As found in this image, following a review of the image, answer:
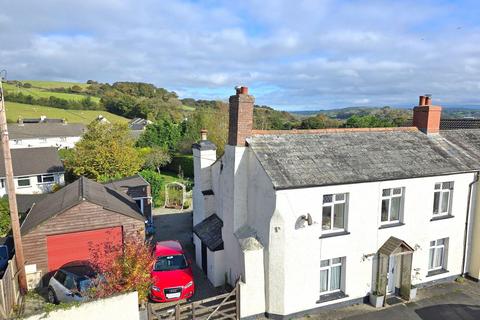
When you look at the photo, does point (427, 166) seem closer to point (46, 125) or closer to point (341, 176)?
point (341, 176)

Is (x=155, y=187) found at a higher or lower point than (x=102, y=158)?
lower

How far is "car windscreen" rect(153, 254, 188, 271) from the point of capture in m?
14.1

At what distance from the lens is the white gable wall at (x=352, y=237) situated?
11.8 m

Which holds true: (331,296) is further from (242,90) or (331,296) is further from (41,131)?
(41,131)

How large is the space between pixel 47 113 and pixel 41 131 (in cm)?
3180

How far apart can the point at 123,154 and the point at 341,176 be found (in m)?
24.8

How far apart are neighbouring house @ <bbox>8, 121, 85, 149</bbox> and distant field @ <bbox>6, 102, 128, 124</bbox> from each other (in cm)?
1977

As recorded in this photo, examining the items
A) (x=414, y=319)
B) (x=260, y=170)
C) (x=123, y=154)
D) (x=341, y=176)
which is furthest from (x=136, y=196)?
(x=414, y=319)

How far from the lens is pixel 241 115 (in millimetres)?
12945

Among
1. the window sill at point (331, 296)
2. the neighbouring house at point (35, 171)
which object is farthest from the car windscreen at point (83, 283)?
the neighbouring house at point (35, 171)

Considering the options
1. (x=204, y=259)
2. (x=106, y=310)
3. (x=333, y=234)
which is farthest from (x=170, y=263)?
(x=333, y=234)

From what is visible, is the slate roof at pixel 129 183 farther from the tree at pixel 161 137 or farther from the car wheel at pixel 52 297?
the tree at pixel 161 137

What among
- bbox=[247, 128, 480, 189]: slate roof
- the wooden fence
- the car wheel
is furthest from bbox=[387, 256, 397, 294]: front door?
the wooden fence

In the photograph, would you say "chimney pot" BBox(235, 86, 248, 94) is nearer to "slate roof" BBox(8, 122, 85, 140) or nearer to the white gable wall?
the white gable wall
